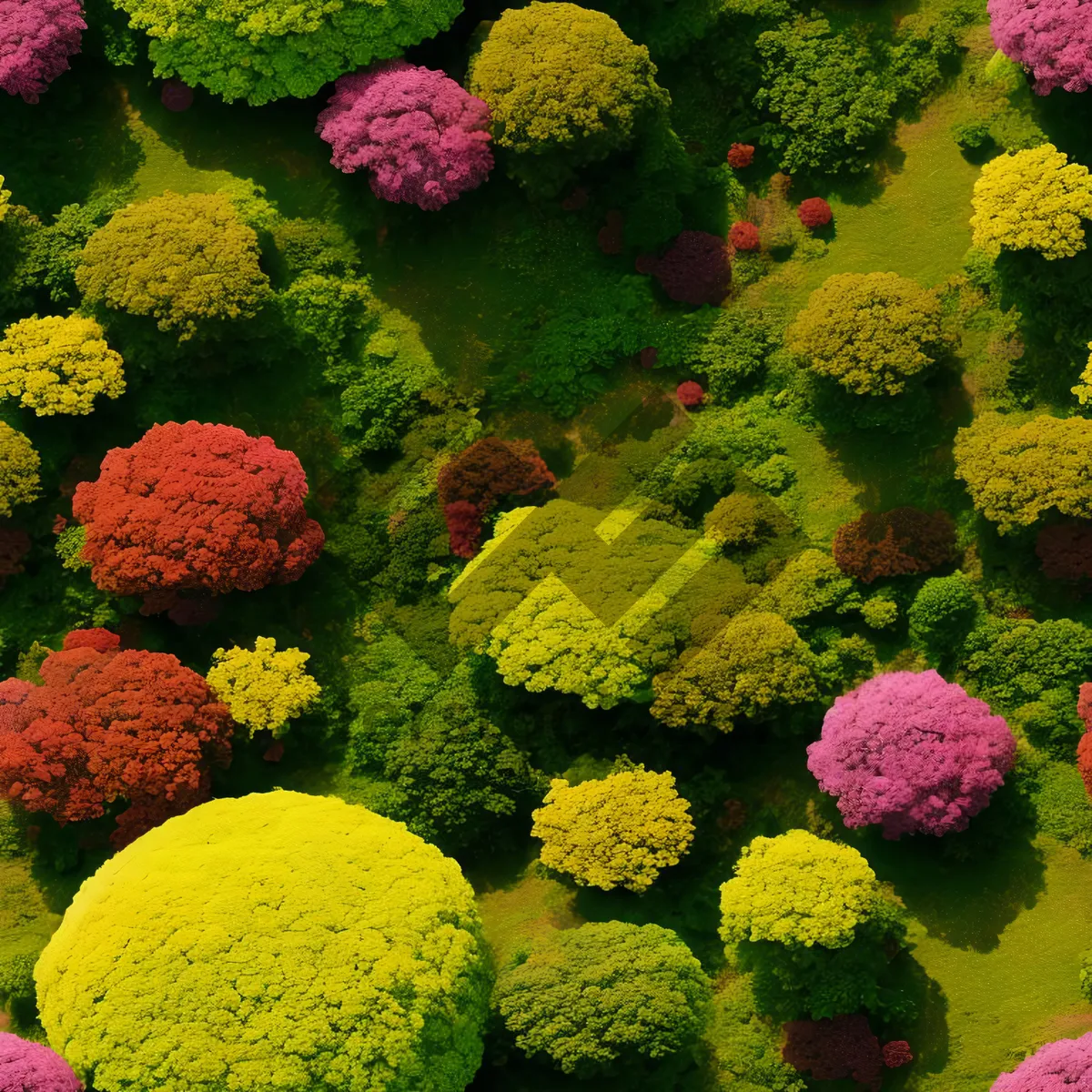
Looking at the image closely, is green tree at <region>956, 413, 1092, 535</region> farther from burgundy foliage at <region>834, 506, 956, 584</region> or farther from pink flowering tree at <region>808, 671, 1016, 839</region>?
pink flowering tree at <region>808, 671, 1016, 839</region>

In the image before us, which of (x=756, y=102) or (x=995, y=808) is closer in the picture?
(x=995, y=808)

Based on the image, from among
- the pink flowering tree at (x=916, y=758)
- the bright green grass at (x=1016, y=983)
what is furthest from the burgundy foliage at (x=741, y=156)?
the bright green grass at (x=1016, y=983)

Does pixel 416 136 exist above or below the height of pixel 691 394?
above

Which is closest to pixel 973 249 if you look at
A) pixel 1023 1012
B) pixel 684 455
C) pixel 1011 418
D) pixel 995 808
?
pixel 1011 418

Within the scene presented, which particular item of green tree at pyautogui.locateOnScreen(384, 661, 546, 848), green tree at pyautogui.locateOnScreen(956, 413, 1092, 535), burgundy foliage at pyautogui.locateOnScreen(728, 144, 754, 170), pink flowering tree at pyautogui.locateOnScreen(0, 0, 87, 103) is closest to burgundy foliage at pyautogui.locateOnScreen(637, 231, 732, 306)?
burgundy foliage at pyautogui.locateOnScreen(728, 144, 754, 170)

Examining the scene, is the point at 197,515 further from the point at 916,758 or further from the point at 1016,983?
the point at 1016,983

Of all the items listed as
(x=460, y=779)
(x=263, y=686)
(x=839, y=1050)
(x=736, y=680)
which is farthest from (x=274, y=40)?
(x=839, y=1050)

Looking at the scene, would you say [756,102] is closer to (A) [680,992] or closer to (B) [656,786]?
(B) [656,786]
